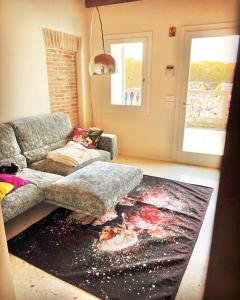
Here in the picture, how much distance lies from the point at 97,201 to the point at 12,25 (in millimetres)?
2307

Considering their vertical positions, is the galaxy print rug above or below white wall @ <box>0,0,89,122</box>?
below

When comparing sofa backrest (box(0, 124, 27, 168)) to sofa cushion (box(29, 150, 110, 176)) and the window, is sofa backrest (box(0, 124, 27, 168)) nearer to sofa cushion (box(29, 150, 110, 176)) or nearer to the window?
sofa cushion (box(29, 150, 110, 176))

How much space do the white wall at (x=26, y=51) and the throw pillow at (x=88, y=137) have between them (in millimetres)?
616

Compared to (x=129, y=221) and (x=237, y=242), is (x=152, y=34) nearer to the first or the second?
(x=129, y=221)

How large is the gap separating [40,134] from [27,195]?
3.59ft

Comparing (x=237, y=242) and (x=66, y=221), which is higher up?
(x=237, y=242)

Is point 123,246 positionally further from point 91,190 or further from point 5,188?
point 5,188

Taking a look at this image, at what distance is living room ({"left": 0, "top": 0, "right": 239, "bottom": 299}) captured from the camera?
2891 mm

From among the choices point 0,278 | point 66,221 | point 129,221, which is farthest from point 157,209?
point 0,278

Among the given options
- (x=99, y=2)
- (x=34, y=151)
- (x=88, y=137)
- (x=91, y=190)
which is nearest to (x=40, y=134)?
(x=34, y=151)

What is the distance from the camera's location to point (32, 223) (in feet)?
7.47

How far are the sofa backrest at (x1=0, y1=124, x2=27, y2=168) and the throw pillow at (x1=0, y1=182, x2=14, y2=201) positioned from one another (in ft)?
1.66

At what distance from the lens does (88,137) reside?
3342 millimetres

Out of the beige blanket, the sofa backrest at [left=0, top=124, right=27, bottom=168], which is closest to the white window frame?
the beige blanket
